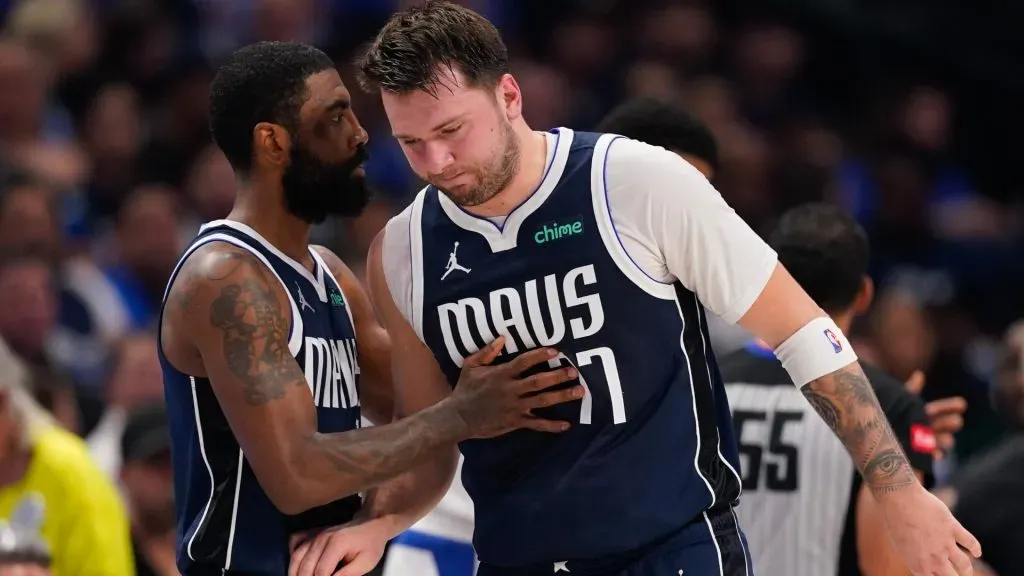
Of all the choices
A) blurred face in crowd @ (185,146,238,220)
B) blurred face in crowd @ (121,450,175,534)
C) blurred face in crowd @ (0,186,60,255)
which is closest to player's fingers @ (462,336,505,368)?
blurred face in crowd @ (121,450,175,534)

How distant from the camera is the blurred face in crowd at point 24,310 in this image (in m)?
7.68

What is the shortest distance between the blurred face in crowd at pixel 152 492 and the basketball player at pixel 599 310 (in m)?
2.69

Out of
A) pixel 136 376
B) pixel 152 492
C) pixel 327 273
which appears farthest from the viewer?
pixel 136 376

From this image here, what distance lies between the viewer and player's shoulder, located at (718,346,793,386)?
4.87 metres

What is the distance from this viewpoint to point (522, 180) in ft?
12.8

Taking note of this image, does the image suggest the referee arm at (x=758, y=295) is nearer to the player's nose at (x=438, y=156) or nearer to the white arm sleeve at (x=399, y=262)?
the player's nose at (x=438, y=156)

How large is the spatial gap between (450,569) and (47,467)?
1.90 metres

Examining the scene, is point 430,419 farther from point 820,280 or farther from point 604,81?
point 604,81

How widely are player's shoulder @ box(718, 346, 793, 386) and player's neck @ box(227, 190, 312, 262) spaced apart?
143 cm

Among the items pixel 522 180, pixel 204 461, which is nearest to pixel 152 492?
pixel 204 461

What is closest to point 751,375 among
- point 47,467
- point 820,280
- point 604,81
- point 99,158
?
point 820,280

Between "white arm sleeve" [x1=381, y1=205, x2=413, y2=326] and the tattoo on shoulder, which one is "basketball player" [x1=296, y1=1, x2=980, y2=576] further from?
the tattoo on shoulder

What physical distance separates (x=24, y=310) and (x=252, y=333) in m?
4.20

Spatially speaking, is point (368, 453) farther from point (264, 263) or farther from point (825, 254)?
point (825, 254)
